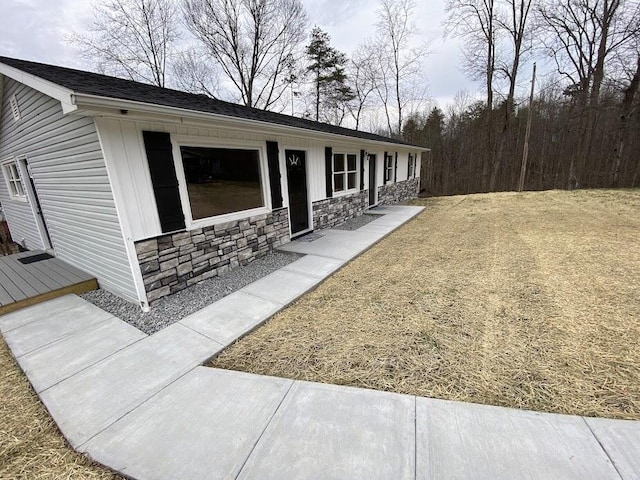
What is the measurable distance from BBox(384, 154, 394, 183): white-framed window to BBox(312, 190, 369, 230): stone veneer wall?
209 cm

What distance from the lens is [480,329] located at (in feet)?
8.79

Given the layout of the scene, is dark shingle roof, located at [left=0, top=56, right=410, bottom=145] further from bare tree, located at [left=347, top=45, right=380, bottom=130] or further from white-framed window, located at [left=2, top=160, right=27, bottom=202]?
bare tree, located at [left=347, top=45, right=380, bottom=130]

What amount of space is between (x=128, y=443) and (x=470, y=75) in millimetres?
20804

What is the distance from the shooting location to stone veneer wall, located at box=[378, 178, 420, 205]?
10820 mm

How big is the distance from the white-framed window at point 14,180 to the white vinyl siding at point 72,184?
1.92 feet

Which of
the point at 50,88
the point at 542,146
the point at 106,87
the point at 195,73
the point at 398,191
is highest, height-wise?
the point at 195,73

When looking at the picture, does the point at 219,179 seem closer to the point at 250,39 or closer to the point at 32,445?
the point at 32,445

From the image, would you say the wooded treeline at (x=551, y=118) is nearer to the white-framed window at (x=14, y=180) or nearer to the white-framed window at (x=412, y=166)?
the white-framed window at (x=412, y=166)

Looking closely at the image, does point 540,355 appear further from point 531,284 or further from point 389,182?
point 389,182

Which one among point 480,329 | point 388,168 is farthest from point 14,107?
point 388,168

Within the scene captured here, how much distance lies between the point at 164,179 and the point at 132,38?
14514 mm

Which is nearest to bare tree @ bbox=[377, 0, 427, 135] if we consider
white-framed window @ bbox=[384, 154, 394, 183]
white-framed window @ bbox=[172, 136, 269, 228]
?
white-framed window @ bbox=[384, 154, 394, 183]

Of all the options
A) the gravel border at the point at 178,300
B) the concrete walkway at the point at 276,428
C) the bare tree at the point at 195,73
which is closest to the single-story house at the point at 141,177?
the gravel border at the point at 178,300

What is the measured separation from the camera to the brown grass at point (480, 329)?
200cm
